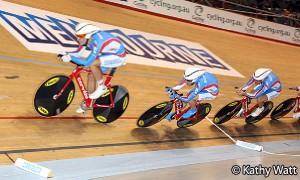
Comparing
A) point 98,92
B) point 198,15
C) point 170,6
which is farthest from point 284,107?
point 198,15

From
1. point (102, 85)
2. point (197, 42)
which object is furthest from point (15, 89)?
point (197, 42)

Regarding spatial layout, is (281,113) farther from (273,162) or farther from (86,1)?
(86,1)

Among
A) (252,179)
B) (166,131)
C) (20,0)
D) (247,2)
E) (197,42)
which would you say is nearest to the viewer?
(252,179)

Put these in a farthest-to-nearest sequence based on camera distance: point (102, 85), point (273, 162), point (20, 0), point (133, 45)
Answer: point (133, 45)
point (20, 0)
point (273, 162)
point (102, 85)

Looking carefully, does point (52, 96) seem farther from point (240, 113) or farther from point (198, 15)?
point (198, 15)

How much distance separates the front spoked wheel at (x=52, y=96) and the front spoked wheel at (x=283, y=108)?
163 inches

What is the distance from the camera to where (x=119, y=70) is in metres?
7.14

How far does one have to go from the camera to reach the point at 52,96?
440 cm

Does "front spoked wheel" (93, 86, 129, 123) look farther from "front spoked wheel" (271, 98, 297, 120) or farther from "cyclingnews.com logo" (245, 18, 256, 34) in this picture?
"cyclingnews.com logo" (245, 18, 256, 34)

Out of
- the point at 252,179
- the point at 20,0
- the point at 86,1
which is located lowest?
the point at 252,179

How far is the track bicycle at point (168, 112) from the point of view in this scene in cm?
514

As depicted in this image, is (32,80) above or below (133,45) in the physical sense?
below

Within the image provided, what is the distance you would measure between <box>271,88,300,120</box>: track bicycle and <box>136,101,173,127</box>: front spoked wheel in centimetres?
282

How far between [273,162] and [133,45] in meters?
4.42
